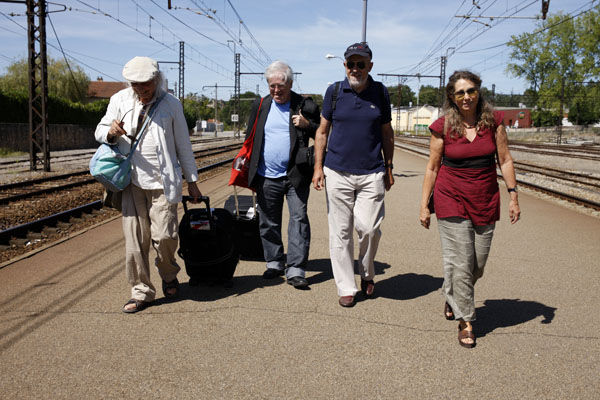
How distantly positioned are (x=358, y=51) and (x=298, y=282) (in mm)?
2049

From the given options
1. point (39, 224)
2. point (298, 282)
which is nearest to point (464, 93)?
point (298, 282)

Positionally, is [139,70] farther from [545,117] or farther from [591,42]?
[545,117]

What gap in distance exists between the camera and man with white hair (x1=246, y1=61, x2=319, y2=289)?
15.9 ft

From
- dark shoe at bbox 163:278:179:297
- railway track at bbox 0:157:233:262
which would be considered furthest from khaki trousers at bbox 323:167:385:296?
railway track at bbox 0:157:233:262

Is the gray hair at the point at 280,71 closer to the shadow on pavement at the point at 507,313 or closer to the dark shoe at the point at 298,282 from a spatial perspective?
the dark shoe at the point at 298,282

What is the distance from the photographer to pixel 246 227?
18.7 feet

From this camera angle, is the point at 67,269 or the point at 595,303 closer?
the point at 595,303

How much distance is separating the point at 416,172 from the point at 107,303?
15.6 meters

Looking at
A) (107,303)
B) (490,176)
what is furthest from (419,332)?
(107,303)

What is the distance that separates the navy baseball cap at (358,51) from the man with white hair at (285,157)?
731 millimetres

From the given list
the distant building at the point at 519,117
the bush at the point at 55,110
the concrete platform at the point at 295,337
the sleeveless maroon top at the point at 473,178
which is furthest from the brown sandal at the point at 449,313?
the distant building at the point at 519,117

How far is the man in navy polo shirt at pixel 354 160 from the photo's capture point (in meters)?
4.36

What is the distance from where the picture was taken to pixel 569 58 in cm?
7250

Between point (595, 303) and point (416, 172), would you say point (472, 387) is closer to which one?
point (595, 303)
